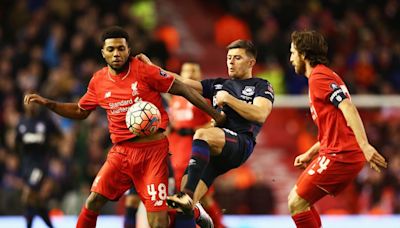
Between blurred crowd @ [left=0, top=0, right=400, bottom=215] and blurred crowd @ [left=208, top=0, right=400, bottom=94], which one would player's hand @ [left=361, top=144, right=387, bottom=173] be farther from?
blurred crowd @ [left=208, top=0, right=400, bottom=94]

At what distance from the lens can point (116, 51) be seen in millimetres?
8992

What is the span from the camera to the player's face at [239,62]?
30.8ft

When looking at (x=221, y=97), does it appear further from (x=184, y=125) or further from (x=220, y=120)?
(x=184, y=125)

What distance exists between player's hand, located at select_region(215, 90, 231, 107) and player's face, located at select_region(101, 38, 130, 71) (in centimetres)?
→ 85

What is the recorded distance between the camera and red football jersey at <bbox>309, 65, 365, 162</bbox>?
29.2 feet

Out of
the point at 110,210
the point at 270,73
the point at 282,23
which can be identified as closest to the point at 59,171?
the point at 110,210

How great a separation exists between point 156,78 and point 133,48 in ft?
26.2

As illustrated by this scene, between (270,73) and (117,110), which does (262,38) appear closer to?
(270,73)

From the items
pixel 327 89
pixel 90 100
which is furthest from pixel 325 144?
pixel 90 100

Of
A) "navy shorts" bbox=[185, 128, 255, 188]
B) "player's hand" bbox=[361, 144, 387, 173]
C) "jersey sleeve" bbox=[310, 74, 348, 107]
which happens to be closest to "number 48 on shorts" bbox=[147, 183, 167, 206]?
"navy shorts" bbox=[185, 128, 255, 188]

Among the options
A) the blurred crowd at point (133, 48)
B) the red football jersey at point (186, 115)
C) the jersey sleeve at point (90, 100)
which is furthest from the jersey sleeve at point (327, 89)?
the blurred crowd at point (133, 48)

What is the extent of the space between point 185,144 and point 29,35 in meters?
7.01

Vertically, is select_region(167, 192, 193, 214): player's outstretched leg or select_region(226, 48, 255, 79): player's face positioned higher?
select_region(226, 48, 255, 79): player's face

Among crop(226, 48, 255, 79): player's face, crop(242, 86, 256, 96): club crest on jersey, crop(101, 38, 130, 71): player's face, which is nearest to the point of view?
crop(101, 38, 130, 71): player's face
